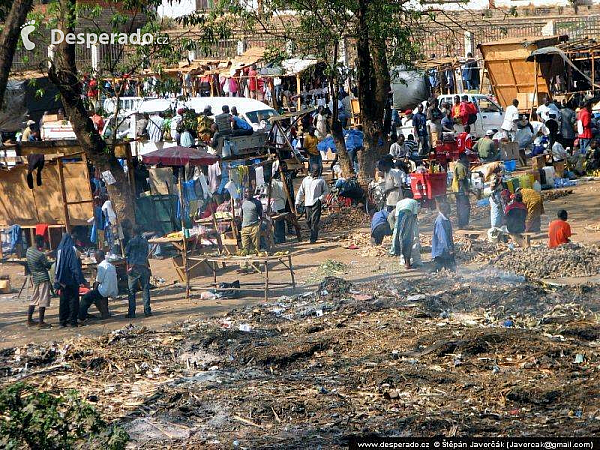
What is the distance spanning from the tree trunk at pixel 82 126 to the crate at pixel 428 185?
5.45 meters

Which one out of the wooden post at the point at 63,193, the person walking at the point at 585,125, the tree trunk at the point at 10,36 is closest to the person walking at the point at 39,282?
the wooden post at the point at 63,193

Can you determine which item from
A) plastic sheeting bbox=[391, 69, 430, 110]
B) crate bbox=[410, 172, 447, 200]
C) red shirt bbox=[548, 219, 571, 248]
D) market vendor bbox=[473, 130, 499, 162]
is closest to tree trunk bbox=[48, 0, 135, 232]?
crate bbox=[410, 172, 447, 200]

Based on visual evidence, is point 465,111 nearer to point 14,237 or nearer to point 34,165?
point 34,165

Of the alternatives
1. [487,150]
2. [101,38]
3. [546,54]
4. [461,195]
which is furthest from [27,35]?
[546,54]

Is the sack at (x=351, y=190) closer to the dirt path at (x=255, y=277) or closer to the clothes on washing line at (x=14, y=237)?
the dirt path at (x=255, y=277)

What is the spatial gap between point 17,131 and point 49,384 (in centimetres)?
1918

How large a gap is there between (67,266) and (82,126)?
16.0ft

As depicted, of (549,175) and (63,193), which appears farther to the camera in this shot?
(549,175)

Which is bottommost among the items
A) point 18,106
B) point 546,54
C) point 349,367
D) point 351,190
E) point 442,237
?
point 349,367

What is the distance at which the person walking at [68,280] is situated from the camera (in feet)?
46.7

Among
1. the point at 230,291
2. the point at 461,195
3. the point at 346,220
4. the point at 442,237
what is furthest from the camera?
the point at 346,220

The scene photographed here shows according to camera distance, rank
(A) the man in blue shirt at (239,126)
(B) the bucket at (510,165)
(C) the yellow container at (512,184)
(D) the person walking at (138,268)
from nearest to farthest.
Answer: (D) the person walking at (138,268) → (C) the yellow container at (512,184) → (A) the man in blue shirt at (239,126) → (B) the bucket at (510,165)

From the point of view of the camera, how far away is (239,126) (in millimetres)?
24328

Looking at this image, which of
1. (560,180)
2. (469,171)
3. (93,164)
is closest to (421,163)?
(469,171)
